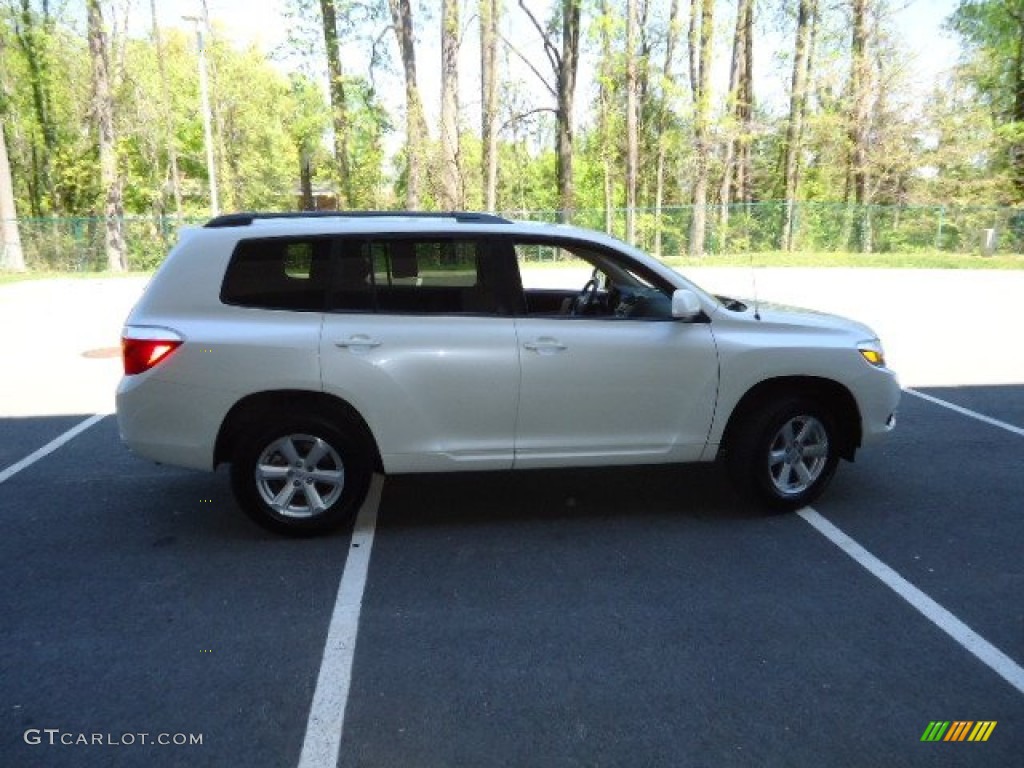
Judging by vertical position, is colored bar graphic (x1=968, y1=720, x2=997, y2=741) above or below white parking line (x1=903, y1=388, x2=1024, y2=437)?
below

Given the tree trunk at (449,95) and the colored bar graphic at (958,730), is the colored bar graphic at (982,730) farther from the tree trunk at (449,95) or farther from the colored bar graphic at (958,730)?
the tree trunk at (449,95)

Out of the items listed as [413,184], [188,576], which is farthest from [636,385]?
[413,184]

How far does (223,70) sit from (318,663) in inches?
1998

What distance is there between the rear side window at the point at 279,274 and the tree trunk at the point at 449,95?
79.8ft

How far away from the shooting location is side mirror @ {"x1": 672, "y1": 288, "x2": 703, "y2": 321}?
4.29 m

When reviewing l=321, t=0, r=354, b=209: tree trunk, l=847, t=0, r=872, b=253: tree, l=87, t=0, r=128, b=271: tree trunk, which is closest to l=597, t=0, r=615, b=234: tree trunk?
l=847, t=0, r=872, b=253: tree

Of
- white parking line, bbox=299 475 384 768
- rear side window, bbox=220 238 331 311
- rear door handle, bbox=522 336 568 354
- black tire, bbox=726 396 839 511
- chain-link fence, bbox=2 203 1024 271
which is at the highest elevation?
chain-link fence, bbox=2 203 1024 271

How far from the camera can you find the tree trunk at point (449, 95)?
27.9 meters

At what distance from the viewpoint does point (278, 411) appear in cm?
416

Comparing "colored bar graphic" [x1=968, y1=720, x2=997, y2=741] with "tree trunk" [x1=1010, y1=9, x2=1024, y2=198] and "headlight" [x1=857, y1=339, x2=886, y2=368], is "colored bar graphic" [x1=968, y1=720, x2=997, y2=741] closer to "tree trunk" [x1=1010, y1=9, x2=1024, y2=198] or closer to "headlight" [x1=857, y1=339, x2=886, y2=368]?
"headlight" [x1=857, y1=339, x2=886, y2=368]

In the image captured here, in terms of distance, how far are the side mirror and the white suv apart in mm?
12

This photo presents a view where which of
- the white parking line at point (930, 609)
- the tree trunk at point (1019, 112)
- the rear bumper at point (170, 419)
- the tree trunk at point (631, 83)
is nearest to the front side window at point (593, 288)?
the white parking line at point (930, 609)

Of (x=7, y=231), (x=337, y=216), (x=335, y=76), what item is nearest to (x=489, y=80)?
(x=335, y=76)

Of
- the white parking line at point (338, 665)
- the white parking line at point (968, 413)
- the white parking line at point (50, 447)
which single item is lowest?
the white parking line at point (338, 665)
